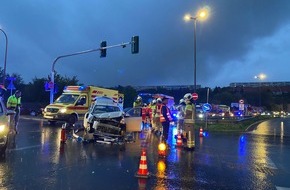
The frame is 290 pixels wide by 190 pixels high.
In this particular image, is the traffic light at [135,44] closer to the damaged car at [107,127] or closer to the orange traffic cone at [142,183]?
the damaged car at [107,127]

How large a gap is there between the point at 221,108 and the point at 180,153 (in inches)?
1530

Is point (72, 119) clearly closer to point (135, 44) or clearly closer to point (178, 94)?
point (135, 44)

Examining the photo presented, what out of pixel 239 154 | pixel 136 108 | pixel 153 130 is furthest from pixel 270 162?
pixel 136 108

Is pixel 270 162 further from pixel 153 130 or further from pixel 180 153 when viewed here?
pixel 153 130

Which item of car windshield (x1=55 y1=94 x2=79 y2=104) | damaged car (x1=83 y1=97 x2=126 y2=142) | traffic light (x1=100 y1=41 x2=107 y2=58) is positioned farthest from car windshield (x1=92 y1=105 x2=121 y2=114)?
traffic light (x1=100 y1=41 x2=107 y2=58)

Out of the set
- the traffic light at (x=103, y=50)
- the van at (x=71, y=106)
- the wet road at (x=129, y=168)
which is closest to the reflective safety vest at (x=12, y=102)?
the wet road at (x=129, y=168)

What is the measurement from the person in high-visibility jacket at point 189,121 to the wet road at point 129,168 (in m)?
0.40

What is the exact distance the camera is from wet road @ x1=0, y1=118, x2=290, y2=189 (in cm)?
714

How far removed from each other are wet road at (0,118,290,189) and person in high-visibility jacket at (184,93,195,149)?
40 cm

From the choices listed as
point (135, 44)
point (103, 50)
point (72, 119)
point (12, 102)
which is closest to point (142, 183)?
point (12, 102)

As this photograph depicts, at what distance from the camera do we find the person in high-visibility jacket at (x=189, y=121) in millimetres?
12594

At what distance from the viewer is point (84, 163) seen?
919cm

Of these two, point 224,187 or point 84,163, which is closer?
point 224,187

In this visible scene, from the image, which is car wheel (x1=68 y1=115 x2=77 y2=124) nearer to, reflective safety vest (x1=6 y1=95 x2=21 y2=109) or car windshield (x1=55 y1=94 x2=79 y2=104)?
car windshield (x1=55 y1=94 x2=79 y2=104)
